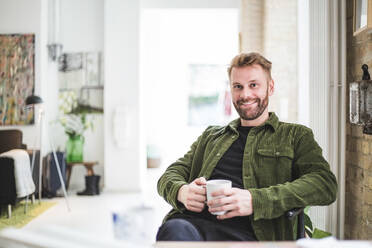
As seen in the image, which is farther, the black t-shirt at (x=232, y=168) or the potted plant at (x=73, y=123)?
the potted plant at (x=73, y=123)

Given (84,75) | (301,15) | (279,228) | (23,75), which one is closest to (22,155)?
(23,75)

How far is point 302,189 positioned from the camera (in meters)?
1.36

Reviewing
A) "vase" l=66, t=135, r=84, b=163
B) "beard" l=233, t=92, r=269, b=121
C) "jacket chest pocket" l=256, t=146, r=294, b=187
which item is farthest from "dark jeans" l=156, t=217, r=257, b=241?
"vase" l=66, t=135, r=84, b=163

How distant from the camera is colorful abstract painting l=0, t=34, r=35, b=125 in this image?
4.74m

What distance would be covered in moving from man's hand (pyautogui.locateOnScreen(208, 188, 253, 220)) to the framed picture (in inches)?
37.7

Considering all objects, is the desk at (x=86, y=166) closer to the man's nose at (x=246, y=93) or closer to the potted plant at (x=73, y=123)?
the potted plant at (x=73, y=123)

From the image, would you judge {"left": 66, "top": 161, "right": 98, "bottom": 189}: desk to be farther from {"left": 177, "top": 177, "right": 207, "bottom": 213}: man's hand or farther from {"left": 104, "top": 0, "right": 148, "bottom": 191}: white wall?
{"left": 177, "top": 177, "right": 207, "bottom": 213}: man's hand

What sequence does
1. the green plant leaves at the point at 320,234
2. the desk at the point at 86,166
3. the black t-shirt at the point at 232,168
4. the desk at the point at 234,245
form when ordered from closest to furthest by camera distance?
the desk at the point at 234,245
the black t-shirt at the point at 232,168
the green plant leaves at the point at 320,234
the desk at the point at 86,166

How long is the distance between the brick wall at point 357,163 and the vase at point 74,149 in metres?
3.61

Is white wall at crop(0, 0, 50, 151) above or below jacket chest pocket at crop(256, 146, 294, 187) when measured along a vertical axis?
above

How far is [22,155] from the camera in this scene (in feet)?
13.9

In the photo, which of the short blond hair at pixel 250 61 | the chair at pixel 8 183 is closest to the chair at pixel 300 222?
the short blond hair at pixel 250 61

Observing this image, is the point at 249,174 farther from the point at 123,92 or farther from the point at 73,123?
the point at 73,123

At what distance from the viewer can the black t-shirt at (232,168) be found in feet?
4.82
